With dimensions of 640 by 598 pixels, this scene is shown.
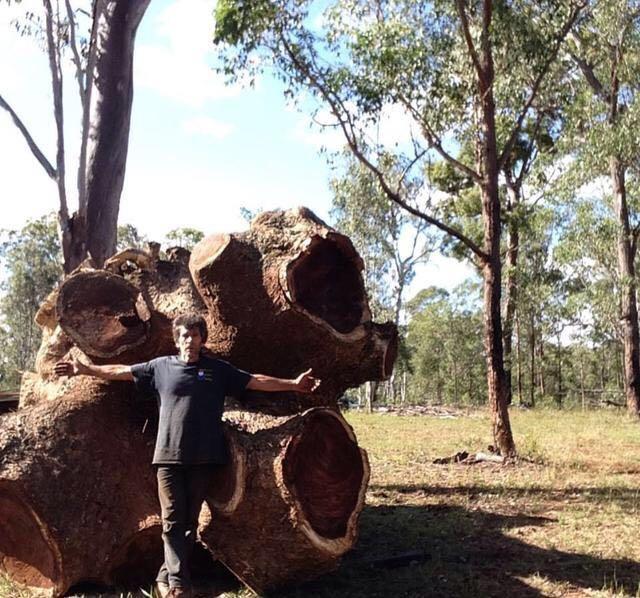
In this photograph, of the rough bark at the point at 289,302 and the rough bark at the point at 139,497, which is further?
the rough bark at the point at 289,302

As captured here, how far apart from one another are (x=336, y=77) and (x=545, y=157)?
10703mm

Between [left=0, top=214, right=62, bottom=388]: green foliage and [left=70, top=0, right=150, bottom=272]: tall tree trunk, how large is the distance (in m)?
28.5

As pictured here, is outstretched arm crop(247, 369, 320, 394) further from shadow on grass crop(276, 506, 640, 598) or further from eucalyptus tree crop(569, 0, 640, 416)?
eucalyptus tree crop(569, 0, 640, 416)

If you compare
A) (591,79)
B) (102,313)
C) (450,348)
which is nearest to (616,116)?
(591,79)

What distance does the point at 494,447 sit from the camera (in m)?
10.7

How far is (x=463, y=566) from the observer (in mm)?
5324

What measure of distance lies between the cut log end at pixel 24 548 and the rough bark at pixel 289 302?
1.62 m

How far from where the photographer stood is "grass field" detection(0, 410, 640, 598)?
4.92 meters

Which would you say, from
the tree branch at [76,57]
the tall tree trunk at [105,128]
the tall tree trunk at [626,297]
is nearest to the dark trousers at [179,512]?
the tall tree trunk at [105,128]

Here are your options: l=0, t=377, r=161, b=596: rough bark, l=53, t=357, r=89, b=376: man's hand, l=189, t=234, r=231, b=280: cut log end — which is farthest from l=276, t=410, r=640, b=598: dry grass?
l=189, t=234, r=231, b=280: cut log end

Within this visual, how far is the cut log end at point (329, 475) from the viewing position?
4.54 meters

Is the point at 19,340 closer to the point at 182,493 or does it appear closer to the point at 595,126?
the point at 595,126

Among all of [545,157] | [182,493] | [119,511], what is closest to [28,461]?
[119,511]

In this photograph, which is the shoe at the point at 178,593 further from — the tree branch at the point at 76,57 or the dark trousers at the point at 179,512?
the tree branch at the point at 76,57
